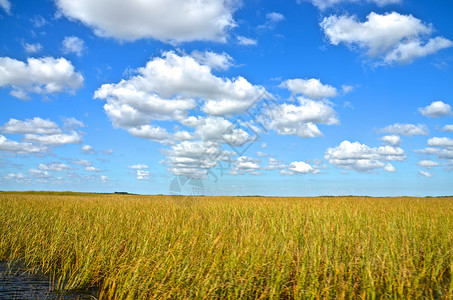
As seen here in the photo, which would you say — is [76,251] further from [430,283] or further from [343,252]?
[430,283]

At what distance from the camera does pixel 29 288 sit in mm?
4266

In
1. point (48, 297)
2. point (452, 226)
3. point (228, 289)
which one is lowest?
point (48, 297)

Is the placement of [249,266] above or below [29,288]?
above

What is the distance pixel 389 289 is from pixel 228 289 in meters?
1.87

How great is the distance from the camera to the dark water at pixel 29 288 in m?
3.95

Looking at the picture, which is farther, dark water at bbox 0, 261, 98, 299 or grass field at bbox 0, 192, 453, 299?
dark water at bbox 0, 261, 98, 299

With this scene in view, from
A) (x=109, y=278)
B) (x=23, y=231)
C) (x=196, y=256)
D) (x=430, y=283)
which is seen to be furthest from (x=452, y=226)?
(x=23, y=231)

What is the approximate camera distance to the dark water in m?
3.95

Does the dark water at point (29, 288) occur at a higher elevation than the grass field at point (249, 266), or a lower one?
lower

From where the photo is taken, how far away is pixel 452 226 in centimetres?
721

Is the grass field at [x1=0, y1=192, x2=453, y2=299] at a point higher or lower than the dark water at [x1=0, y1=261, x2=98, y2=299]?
higher

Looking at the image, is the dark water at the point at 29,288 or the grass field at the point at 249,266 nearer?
the grass field at the point at 249,266

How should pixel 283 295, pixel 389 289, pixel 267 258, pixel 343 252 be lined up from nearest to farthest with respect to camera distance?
pixel 389 289 < pixel 283 295 < pixel 267 258 < pixel 343 252

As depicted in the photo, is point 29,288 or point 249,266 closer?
point 249,266
